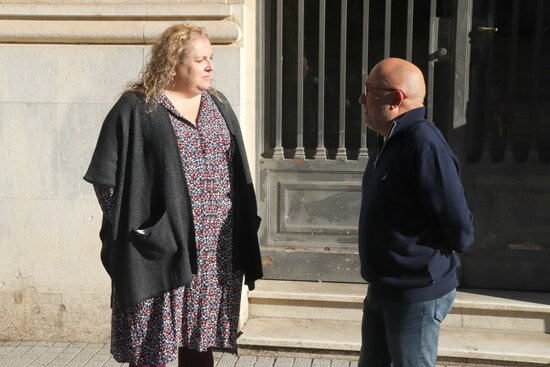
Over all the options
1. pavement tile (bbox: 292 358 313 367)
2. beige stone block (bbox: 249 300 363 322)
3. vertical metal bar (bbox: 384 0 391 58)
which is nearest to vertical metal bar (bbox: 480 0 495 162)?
vertical metal bar (bbox: 384 0 391 58)

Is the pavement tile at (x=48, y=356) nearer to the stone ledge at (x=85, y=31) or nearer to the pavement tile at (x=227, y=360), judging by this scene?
the pavement tile at (x=227, y=360)

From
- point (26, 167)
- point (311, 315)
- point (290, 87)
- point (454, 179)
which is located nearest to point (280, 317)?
point (311, 315)

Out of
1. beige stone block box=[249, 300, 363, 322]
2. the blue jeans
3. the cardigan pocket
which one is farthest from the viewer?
beige stone block box=[249, 300, 363, 322]

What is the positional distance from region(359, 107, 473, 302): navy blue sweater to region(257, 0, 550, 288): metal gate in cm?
233

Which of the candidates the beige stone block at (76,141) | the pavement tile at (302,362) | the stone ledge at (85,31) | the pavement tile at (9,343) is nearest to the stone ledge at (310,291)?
the pavement tile at (302,362)

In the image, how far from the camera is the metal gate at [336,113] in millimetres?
5066

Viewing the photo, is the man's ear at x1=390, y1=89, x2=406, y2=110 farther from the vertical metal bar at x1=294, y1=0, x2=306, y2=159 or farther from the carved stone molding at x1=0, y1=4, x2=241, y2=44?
the vertical metal bar at x1=294, y1=0, x2=306, y2=159

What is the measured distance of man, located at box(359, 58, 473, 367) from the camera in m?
2.73

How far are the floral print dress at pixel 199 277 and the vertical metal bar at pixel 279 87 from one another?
5.39 ft

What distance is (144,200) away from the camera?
3.44 meters

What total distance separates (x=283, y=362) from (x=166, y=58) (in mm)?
2045

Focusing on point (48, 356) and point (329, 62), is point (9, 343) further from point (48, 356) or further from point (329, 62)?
point (329, 62)

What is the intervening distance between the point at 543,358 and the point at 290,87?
2.28m

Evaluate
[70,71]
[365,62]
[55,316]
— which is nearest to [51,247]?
[55,316]
